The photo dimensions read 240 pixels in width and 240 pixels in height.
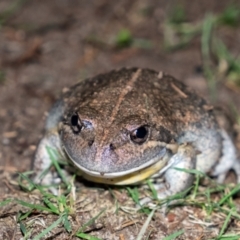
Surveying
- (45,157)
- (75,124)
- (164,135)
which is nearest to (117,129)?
(75,124)

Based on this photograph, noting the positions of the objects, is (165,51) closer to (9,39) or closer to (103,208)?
(9,39)

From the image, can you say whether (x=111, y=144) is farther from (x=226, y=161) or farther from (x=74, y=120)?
(x=226, y=161)

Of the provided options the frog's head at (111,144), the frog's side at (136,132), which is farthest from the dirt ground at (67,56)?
the frog's head at (111,144)

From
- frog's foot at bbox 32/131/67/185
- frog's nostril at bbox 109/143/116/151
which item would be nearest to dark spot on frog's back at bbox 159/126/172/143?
frog's nostril at bbox 109/143/116/151

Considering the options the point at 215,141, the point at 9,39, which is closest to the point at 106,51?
the point at 9,39

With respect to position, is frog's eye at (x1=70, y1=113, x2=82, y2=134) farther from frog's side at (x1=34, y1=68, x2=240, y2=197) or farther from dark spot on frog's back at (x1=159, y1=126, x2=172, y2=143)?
dark spot on frog's back at (x1=159, y1=126, x2=172, y2=143)
